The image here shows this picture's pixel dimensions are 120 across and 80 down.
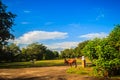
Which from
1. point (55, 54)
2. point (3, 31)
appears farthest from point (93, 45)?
point (55, 54)

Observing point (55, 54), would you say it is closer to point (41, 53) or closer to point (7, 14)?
point (41, 53)

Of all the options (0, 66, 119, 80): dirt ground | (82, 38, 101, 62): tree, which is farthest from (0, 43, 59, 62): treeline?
(82, 38, 101, 62): tree

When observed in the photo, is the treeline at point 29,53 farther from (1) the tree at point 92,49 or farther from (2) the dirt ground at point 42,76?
(1) the tree at point 92,49

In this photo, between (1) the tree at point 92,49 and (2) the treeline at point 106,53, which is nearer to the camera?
(2) the treeline at point 106,53

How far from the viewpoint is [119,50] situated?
2175 cm

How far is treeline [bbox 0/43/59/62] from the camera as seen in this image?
80756mm

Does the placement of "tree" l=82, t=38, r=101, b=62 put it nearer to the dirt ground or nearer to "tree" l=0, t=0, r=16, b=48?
the dirt ground

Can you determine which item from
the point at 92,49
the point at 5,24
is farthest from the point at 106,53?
the point at 5,24

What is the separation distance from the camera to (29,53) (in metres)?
100

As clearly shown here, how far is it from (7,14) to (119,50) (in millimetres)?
30521

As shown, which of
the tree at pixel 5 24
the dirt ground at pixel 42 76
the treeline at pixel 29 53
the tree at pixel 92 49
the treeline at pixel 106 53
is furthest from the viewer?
the treeline at pixel 29 53

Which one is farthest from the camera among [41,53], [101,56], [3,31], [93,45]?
[41,53]

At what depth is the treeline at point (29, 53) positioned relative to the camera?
80.8 meters

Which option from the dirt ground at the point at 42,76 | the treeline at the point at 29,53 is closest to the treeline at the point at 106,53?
the dirt ground at the point at 42,76
